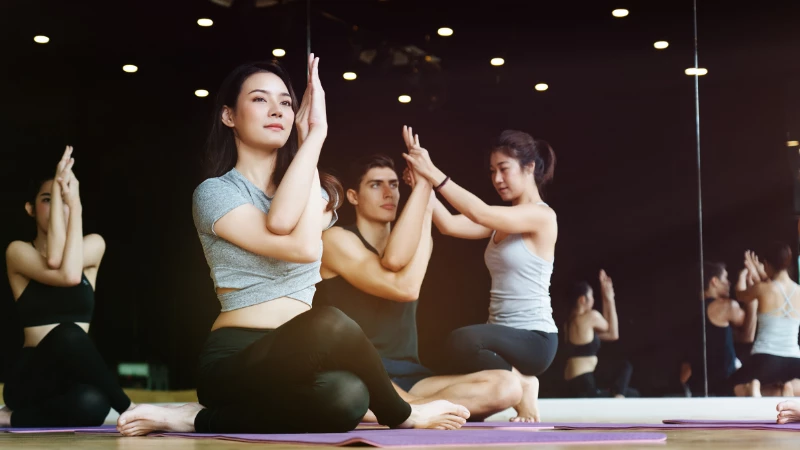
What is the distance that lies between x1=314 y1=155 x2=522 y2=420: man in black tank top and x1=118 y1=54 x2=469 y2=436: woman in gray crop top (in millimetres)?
1317

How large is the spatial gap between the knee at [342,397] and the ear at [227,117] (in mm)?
1076

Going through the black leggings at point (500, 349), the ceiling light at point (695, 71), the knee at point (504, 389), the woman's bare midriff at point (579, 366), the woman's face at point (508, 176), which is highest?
the ceiling light at point (695, 71)

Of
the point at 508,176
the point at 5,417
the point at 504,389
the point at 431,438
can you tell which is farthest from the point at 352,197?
the point at 431,438

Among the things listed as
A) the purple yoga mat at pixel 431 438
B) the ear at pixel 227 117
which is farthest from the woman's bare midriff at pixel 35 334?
the purple yoga mat at pixel 431 438

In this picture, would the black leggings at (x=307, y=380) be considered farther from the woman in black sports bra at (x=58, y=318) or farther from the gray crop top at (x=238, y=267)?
the woman in black sports bra at (x=58, y=318)

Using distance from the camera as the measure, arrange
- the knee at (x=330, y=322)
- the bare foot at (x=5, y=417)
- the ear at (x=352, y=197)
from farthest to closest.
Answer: the ear at (x=352, y=197), the bare foot at (x=5, y=417), the knee at (x=330, y=322)

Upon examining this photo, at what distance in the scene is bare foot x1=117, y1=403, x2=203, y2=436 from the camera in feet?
9.59

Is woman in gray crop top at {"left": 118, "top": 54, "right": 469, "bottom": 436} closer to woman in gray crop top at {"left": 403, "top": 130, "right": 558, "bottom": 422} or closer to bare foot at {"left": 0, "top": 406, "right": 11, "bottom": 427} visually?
woman in gray crop top at {"left": 403, "top": 130, "right": 558, "bottom": 422}

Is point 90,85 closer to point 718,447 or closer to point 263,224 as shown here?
point 263,224

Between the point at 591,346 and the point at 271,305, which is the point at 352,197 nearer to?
the point at 591,346

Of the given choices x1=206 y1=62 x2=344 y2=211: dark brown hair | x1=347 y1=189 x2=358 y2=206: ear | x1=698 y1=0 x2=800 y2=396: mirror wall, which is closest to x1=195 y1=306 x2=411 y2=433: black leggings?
x1=206 y1=62 x2=344 y2=211: dark brown hair

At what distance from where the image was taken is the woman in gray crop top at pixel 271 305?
2.63 meters

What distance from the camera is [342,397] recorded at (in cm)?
263

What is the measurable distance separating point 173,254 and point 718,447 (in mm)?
3300
